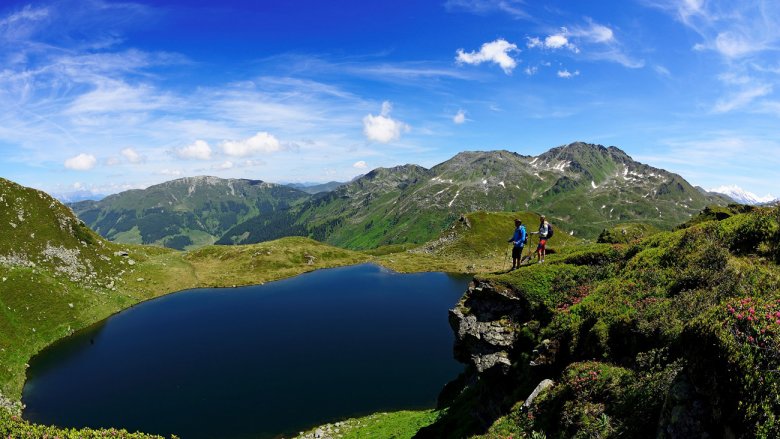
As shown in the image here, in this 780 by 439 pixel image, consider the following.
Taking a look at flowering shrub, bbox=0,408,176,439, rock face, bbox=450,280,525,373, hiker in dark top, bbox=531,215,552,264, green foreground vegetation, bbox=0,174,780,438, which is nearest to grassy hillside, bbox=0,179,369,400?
green foreground vegetation, bbox=0,174,780,438

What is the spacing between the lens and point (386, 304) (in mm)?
113062

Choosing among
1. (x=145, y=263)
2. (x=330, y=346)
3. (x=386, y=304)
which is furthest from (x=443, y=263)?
(x=145, y=263)

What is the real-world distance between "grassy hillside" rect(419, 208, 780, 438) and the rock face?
10cm

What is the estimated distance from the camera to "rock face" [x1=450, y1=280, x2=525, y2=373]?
1195 inches

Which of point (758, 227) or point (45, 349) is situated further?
point (45, 349)

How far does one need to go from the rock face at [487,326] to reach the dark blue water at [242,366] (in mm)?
31734

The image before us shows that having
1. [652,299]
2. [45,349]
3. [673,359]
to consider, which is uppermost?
[652,299]

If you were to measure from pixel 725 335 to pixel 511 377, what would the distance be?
1917cm

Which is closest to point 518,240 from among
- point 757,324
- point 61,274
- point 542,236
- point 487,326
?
point 542,236

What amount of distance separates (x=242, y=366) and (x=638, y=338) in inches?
2749

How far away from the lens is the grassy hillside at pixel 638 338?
11.8 m

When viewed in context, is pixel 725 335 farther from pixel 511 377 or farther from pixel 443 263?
pixel 443 263

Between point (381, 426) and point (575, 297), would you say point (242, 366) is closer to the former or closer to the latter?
point (381, 426)

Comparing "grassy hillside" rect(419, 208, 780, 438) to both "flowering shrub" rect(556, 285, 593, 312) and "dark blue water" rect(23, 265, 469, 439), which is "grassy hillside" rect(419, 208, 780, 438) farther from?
"dark blue water" rect(23, 265, 469, 439)
